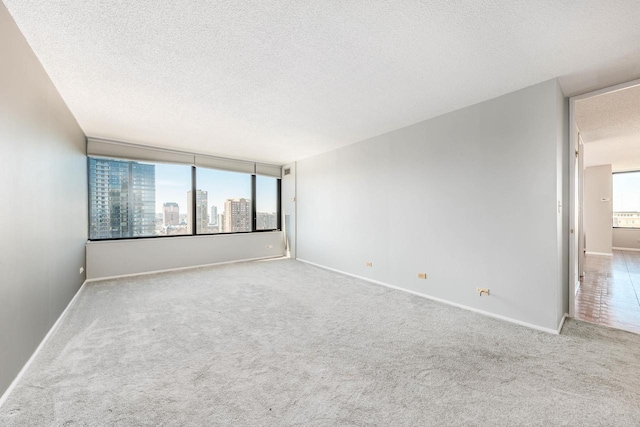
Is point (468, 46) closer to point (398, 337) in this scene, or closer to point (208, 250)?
point (398, 337)

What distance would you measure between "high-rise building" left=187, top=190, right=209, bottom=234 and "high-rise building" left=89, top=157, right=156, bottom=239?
664 millimetres

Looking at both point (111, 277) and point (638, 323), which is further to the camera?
point (111, 277)

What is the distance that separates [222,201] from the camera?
606 cm

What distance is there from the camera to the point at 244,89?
2.72m

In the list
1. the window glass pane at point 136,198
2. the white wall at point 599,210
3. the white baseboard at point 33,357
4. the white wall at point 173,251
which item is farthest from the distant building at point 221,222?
the white wall at point 599,210

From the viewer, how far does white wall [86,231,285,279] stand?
177 inches

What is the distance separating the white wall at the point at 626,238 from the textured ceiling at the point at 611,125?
Result: 8.41 ft

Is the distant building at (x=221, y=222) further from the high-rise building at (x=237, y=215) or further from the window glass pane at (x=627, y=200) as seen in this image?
the window glass pane at (x=627, y=200)

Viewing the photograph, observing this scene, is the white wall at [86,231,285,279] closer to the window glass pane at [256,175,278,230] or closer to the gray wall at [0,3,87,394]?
the window glass pane at [256,175,278,230]

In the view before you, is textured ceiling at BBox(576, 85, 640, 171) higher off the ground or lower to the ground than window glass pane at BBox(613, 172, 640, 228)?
higher

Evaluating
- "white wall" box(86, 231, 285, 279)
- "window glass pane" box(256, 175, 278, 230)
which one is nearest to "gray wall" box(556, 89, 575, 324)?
"white wall" box(86, 231, 285, 279)

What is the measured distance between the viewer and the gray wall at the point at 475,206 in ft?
8.39

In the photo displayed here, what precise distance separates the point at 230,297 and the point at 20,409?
2.13 meters

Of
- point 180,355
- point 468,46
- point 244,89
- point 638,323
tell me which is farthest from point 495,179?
point 180,355
